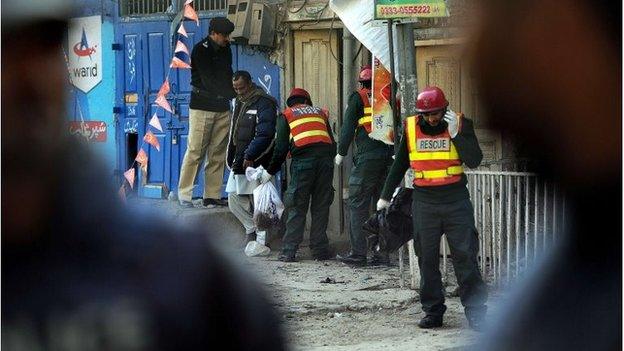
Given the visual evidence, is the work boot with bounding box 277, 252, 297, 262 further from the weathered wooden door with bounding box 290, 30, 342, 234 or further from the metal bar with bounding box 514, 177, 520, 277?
the metal bar with bounding box 514, 177, 520, 277

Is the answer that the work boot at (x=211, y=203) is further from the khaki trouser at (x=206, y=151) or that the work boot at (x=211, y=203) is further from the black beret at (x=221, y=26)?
the black beret at (x=221, y=26)

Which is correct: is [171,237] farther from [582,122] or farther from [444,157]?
[582,122]

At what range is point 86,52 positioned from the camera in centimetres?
1210

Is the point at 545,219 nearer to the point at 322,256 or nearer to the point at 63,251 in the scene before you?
the point at 322,256

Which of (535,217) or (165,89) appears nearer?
(535,217)

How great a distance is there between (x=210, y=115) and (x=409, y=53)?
3.33 m

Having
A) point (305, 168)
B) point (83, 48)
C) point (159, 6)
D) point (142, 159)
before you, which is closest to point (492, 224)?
point (305, 168)

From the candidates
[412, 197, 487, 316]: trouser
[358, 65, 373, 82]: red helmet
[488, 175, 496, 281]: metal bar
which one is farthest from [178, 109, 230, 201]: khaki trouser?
[412, 197, 487, 316]: trouser

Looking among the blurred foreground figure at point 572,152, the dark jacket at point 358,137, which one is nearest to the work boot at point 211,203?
the dark jacket at point 358,137

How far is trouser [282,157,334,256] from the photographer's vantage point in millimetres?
10148

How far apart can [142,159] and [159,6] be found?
156 cm

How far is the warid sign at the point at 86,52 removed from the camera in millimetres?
11883

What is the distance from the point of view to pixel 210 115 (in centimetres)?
1094

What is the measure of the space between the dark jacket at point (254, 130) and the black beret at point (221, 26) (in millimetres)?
657
